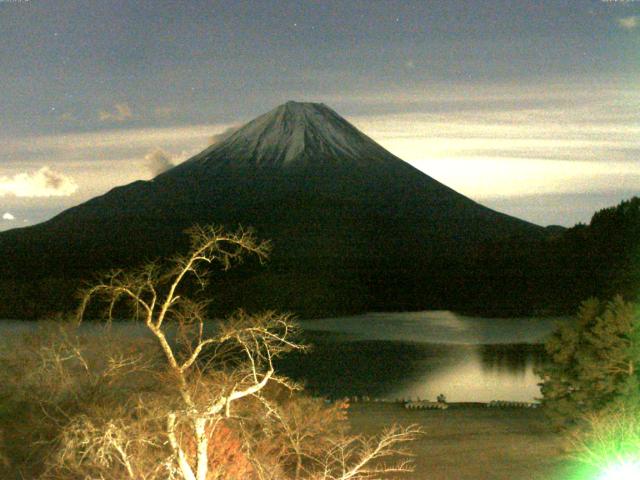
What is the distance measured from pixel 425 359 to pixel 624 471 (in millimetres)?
23139

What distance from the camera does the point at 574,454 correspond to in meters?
10.7

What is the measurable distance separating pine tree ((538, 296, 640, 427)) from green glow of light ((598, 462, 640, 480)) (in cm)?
356

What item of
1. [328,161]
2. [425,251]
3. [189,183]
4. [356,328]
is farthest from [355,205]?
[356,328]

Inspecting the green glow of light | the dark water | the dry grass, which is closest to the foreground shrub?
the dry grass

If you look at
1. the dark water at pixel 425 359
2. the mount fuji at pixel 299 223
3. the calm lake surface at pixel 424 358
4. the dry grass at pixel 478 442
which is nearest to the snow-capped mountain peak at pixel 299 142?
the mount fuji at pixel 299 223

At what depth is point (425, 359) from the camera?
31250mm

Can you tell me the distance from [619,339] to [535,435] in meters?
2.27

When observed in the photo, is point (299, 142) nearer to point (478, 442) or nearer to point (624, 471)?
point (478, 442)

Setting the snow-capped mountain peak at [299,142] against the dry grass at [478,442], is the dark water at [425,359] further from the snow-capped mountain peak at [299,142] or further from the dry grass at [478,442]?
the snow-capped mountain peak at [299,142]

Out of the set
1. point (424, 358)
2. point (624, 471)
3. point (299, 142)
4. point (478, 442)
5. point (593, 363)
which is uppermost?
point (299, 142)

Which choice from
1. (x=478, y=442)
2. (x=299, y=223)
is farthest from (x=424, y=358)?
(x=299, y=223)

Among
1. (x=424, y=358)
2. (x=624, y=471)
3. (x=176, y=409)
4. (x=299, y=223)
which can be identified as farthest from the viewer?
(x=299, y=223)

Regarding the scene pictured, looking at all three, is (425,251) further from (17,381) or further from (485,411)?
(17,381)

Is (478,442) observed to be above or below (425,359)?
above
